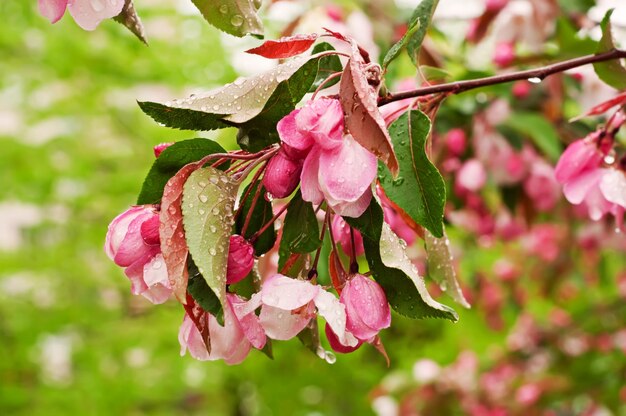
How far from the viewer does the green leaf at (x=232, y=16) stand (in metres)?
0.57

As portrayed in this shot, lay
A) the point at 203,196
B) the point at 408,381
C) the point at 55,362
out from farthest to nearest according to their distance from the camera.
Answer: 1. the point at 55,362
2. the point at 408,381
3. the point at 203,196

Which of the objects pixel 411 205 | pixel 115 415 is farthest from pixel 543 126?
pixel 115 415

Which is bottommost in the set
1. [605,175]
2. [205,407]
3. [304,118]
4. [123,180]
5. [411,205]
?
[205,407]

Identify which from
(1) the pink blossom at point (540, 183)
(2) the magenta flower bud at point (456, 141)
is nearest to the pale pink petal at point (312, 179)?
(2) the magenta flower bud at point (456, 141)

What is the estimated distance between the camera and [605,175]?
0.79 m

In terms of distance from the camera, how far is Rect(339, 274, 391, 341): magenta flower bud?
548 mm

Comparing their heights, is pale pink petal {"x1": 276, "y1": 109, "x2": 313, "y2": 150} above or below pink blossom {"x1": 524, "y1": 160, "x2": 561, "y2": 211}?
above

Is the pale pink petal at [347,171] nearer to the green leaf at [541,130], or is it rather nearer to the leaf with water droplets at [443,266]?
the leaf with water droplets at [443,266]

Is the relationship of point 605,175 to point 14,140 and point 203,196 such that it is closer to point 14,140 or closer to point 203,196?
point 203,196

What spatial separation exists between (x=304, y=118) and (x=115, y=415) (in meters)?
2.62

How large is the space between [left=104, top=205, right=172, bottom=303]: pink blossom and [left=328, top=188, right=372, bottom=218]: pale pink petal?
0.42ft

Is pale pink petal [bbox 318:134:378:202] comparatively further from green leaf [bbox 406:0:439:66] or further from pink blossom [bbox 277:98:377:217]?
green leaf [bbox 406:0:439:66]

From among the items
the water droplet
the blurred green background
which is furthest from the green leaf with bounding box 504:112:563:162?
the blurred green background

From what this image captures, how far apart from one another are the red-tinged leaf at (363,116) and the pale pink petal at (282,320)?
0.13 metres
